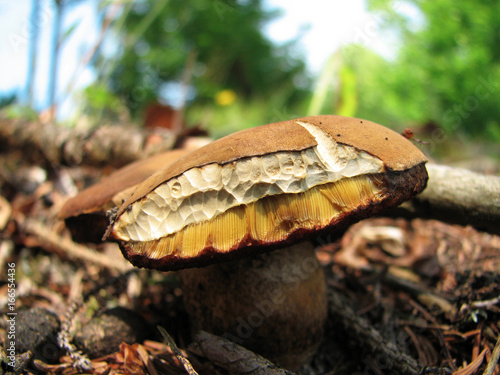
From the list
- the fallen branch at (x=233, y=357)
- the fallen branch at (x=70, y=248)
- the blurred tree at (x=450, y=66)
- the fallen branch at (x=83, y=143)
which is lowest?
the fallen branch at (x=70, y=248)

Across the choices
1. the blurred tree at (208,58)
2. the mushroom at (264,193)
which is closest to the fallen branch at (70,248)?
the mushroom at (264,193)

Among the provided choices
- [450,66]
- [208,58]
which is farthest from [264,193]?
[450,66]

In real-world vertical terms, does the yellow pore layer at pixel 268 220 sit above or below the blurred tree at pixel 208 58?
below

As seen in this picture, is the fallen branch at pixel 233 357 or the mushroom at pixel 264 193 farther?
the fallen branch at pixel 233 357

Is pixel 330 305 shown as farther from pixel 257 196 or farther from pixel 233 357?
pixel 257 196

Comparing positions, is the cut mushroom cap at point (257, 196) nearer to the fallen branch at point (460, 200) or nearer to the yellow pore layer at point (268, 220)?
the yellow pore layer at point (268, 220)

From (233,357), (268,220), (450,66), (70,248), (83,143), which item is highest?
(450,66)
